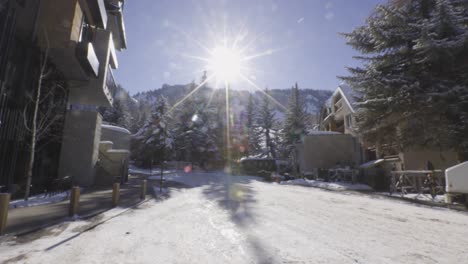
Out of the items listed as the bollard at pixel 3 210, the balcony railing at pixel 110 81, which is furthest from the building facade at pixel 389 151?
the balcony railing at pixel 110 81

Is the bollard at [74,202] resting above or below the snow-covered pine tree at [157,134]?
below

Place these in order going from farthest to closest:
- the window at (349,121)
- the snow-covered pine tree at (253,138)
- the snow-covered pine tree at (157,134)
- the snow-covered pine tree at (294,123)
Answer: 1. the snow-covered pine tree at (253,138)
2. the snow-covered pine tree at (294,123)
3. the snow-covered pine tree at (157,134)
4. the window at (349,121)

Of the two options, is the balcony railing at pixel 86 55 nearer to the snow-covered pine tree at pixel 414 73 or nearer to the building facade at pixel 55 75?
the building facade at pixel 55 75

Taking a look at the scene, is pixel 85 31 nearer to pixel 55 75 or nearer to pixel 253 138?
pixel 55 75

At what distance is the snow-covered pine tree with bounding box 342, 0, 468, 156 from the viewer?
1222 cm

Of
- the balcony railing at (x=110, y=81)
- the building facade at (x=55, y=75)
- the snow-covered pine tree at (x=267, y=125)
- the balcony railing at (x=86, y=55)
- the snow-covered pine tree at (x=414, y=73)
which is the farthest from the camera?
the snow-covered pine tree at (x=267, y=125)

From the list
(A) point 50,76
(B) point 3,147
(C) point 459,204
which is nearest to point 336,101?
(C) point 459,204

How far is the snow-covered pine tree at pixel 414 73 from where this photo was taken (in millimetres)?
12217

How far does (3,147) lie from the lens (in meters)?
9.88

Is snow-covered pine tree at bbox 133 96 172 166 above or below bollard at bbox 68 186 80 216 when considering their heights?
above

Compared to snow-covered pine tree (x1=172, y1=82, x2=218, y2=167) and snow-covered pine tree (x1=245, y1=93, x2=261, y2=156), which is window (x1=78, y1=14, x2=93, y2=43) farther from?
snow-covered pine tree (x1=245, y1=93, x2=261, y2=156)

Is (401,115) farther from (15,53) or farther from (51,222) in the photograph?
(15,53)

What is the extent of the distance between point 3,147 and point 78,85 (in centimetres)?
644

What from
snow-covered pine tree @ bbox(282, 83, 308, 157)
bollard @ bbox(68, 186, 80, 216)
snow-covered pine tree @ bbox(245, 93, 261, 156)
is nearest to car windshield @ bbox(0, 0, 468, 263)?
bollard @ bbox(68, 186, 80, 216)
